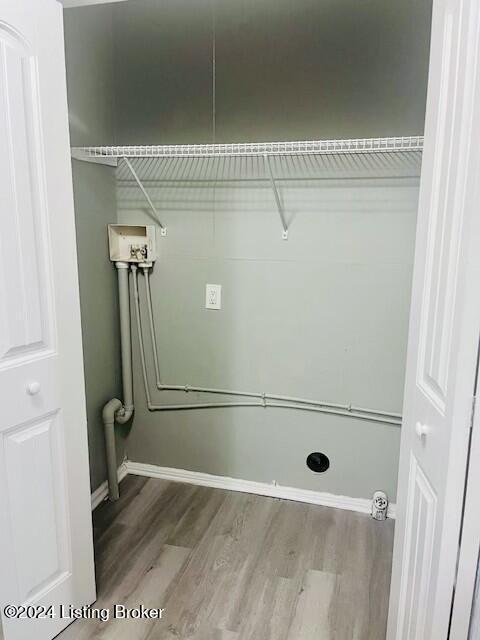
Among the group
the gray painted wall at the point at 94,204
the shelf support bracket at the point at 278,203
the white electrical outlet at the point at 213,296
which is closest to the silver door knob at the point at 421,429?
the shelf support bracket at the point at 278,203

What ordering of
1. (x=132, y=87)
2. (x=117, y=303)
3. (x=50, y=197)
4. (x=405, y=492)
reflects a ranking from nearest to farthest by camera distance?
1. (x=405, y=492)
2. (x=50, y=197)
3. (x=132, y=87)
4. (x=117, y=303)

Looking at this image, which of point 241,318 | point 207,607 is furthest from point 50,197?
point 207,607

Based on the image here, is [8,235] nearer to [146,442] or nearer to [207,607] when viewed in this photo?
[207,607]

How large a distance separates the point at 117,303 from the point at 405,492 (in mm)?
1799

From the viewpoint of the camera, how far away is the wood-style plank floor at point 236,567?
5.73 feet

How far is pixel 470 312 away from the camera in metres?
0.93

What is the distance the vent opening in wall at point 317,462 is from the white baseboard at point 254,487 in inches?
5.3

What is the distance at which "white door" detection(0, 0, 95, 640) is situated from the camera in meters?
1.34

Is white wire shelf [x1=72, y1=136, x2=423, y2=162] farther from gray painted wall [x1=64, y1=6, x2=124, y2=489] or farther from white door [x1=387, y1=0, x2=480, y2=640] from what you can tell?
white door [x1=387, y1=0, x2=480, y2=640]

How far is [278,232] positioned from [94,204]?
92 cm

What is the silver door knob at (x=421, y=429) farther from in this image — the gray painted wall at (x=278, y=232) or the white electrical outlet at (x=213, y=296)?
the white electrical outlet at (x=213, y=296)

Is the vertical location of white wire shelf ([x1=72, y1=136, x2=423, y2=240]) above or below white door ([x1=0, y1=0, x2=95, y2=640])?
above

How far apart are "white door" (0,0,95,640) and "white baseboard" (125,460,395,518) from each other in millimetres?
1080

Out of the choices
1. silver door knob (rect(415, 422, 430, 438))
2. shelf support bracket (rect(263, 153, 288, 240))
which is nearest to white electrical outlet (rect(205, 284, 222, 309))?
shelf support bracket (rect(263, 153, 288, 240))
